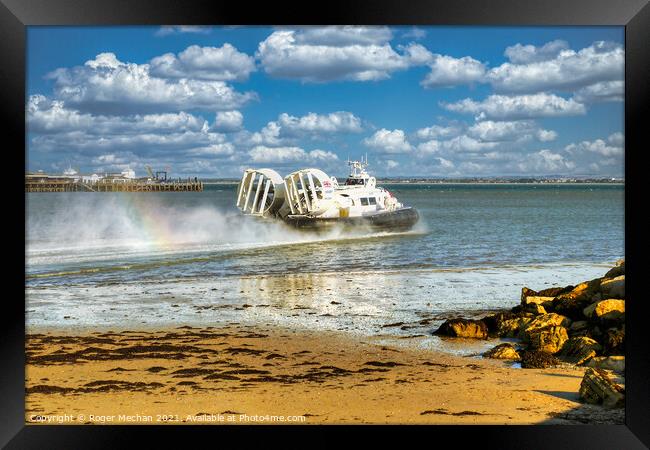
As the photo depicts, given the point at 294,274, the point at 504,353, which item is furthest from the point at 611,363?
the point at 294,274

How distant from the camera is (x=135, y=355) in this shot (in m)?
6.51

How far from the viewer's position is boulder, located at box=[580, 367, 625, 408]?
468 cm

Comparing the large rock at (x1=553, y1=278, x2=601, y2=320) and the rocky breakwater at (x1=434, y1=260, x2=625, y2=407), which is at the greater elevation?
the large rock at (x1=553, y1=278, x2=601, y2=320)

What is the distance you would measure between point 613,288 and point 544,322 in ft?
2.39

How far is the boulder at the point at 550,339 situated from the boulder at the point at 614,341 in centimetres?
36

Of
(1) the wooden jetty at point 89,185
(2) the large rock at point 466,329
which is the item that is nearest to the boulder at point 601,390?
(2) the large rock at point 466,329

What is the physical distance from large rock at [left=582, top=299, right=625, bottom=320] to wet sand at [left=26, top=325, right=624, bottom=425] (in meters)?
0.73

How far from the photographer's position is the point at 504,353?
20.1ft

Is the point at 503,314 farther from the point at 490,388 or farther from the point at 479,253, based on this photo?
the point at 479,253

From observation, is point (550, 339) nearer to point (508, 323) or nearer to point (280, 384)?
point (508, 323)

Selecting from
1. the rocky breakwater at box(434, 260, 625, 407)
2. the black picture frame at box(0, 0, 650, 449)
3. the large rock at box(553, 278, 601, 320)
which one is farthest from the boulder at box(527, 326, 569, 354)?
the black picture frame at box(0, 0, 650, 449)

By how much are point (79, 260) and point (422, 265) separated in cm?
688

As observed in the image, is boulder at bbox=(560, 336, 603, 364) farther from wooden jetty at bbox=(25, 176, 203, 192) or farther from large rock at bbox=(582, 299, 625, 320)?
wooden jetty at bbox=(25, 176, 203, 192)

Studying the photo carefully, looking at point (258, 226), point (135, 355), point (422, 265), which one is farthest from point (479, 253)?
point (135, 355)
